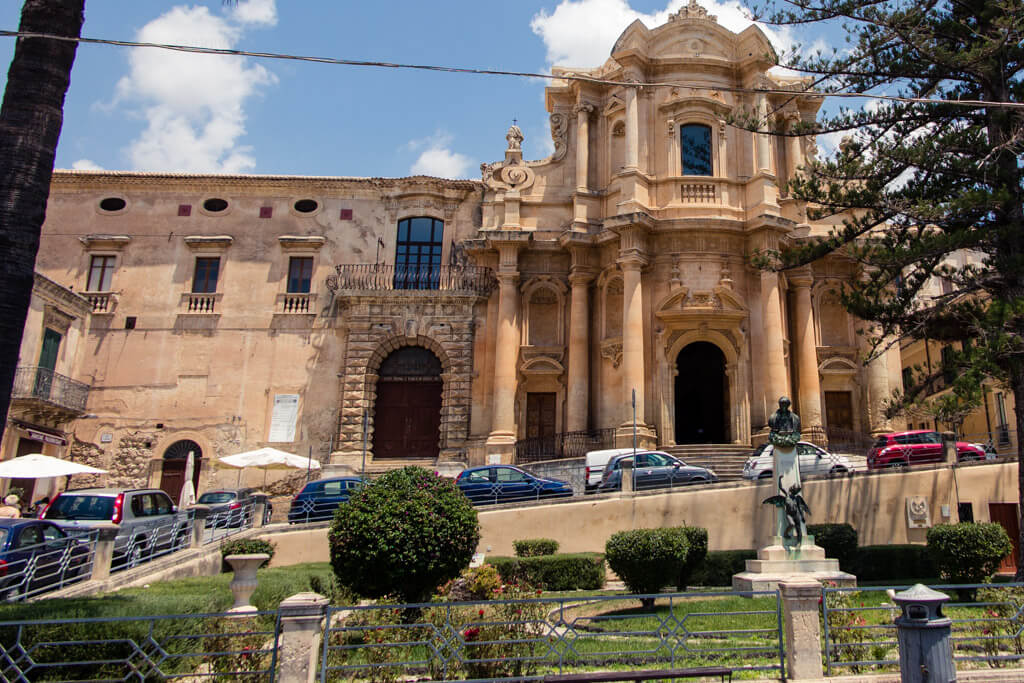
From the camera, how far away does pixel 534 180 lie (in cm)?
2967

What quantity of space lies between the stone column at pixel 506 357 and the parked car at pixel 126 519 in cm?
1165

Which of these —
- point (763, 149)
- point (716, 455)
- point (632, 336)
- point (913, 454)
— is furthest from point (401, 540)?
point (763, 149)

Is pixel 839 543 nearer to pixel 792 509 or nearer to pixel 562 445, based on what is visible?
→ pixel 792 509

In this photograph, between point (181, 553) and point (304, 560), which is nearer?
point (181, 553)

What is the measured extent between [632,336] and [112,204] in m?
21.1

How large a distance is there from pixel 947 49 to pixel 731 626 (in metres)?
12.1

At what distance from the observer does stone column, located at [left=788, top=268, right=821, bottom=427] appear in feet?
86.6

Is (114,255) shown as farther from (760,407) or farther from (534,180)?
(760,407)

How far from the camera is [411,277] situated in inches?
1187

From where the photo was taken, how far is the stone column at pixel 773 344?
25672 millimetres

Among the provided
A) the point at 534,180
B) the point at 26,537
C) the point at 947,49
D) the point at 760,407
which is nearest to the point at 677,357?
the point at 760,407

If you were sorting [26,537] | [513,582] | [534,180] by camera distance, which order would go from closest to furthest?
[26,537] → [513,582] → [534,180]

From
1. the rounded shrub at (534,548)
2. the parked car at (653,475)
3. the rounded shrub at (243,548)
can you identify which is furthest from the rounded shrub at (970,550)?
the rounded shrub at (243,548)

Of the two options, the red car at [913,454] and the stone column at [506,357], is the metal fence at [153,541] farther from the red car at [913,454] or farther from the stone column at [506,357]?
the red car at [913,454]
